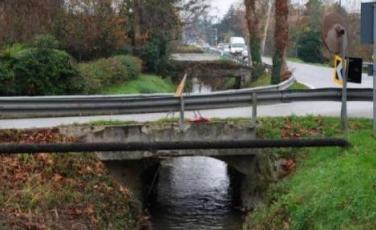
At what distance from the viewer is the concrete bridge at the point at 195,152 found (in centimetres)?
1355

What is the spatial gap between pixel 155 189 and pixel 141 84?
1602 centimetres

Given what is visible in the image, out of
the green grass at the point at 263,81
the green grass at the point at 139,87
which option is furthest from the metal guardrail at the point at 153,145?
the green grass at the point at 263,81

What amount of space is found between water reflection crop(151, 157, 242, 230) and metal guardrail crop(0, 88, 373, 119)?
2.27m

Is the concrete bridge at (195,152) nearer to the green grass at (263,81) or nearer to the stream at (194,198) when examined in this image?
the stream at (194,198)

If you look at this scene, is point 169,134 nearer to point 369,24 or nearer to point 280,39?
point 369,24

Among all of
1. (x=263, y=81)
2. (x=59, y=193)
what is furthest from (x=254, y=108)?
(x=263, y=81)

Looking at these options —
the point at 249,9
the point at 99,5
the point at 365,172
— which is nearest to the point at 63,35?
the point at 99,5

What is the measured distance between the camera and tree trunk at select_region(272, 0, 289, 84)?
27.7 metres

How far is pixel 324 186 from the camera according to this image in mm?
9344

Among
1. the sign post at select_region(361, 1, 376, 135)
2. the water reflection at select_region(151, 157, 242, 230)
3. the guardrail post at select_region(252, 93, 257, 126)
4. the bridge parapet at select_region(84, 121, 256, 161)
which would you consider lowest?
the water reflection at select_region(151, 157, 242, 230)

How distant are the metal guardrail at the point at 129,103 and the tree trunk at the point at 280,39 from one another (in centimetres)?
1316

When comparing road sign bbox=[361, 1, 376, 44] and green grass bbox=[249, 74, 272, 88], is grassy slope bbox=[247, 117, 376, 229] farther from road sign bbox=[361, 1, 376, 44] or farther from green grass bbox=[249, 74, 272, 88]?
green grass bbox=[249, 74, 272, 88]

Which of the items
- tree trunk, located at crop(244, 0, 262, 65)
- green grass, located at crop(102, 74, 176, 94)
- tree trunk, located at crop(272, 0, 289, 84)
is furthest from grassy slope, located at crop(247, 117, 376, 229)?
tree trunk, located at crop(244, 0, 262, 65)

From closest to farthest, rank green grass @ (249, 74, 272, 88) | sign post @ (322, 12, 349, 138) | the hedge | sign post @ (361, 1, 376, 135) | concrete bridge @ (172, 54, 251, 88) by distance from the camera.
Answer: sign post @ (361, 1, 376, 135), sign post @ (322, 12, 349, 138), the hedge, green grass @ (249, 74, 272, 88), concrete bridge @ (172, 54, 251, 88)
